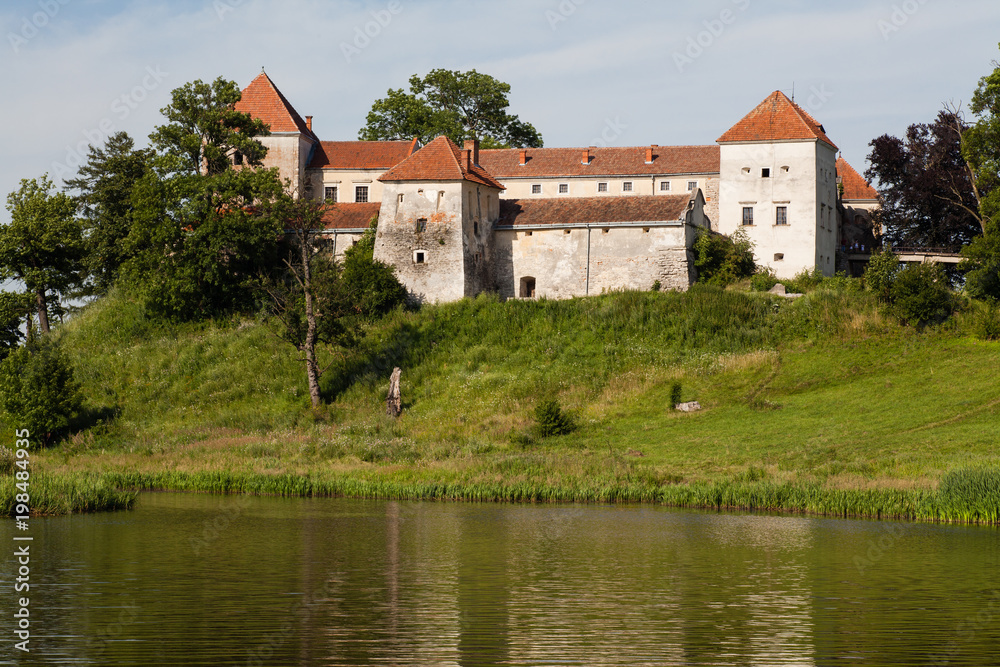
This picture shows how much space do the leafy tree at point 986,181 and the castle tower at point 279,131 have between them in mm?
35458

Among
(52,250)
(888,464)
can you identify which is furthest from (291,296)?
(888,464)

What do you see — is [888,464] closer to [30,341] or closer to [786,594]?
[786,594]

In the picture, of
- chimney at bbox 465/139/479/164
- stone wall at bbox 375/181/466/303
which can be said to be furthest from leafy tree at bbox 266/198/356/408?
chimney at bbox 465/139/479/164

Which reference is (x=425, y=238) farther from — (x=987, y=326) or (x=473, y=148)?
(x=987, y=326)

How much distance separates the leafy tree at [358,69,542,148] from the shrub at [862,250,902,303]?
31656 mm

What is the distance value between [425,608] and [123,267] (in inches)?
1670

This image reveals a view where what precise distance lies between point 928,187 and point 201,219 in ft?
127

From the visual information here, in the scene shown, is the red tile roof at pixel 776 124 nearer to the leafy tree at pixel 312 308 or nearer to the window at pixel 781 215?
the window at pixel 781 215

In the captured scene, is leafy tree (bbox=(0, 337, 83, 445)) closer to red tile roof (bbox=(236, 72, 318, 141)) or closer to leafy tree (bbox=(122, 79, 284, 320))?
leafy tree (bbox=(122, 79, 284, 320))

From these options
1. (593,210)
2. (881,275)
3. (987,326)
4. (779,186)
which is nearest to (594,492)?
(987,326)

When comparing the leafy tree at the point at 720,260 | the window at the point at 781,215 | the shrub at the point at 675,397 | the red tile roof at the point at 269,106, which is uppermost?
the red tile roof at the point at 269,106

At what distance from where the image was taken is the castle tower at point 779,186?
58.6 metres

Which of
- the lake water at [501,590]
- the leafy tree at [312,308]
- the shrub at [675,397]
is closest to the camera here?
the lake water at [501,590]

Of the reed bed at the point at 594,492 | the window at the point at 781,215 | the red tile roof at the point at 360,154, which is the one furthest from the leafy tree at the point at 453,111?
the reed bed at the point at 594,492
